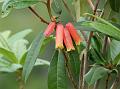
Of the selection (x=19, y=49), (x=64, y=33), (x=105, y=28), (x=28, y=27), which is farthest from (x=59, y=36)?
(x=28, y=27)

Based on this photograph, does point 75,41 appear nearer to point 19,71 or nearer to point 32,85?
point 19,71

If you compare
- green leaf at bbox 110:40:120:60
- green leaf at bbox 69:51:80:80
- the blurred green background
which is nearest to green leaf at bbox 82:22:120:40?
green leaf at bbox 69:51:80:80

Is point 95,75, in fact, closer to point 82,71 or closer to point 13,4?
point 82,71

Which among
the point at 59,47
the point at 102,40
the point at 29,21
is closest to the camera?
the point at 59,47

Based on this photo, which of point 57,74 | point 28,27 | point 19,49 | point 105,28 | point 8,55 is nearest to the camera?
point 105,28

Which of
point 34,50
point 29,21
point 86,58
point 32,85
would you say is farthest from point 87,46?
point 29,21

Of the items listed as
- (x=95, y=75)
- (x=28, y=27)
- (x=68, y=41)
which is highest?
(x=68, y=41)

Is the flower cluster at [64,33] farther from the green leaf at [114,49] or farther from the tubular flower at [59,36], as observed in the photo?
the green leaf at [114,49]
